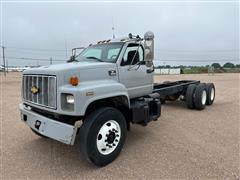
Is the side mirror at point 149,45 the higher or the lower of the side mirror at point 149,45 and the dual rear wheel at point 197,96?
the higher

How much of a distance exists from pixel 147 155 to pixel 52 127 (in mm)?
1814

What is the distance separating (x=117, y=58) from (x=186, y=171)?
2440mm

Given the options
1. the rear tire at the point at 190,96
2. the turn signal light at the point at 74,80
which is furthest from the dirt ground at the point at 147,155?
the rear tire at the point at 190,96

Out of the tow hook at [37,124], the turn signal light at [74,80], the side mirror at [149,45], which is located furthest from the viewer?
the side mirror at [149,45]

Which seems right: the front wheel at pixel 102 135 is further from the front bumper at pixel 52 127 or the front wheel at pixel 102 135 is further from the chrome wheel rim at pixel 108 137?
the front bumper at pixel 52 127

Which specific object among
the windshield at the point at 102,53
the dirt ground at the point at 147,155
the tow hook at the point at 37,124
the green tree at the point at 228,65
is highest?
the green tree at the point at 228,65

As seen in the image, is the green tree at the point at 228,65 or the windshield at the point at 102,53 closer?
the windshield at the point at 102,53

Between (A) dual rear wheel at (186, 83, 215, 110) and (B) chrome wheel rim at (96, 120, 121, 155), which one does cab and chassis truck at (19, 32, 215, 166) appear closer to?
(B) chrome wheel rim at (96, 120, 121, 155)

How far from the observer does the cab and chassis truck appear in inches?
124

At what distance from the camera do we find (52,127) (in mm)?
3254

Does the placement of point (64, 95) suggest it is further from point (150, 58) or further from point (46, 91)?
point (150, 58)

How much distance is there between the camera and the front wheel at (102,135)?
125 inches

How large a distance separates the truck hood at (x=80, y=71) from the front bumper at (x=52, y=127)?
0.70 m

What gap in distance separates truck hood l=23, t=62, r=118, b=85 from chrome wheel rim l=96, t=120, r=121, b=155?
2.84 feet
